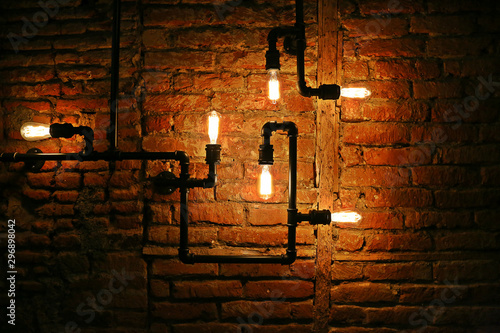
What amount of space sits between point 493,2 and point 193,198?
2117 millimetres

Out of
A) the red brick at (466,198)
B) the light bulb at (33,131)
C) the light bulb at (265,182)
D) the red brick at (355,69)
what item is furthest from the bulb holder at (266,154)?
the light bulb at (33,131)

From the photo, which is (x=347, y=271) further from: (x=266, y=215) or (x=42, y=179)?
(x=42, y=179)

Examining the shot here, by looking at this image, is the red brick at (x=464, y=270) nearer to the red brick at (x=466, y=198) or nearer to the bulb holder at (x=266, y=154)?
the red brick at (x=466, y=198)

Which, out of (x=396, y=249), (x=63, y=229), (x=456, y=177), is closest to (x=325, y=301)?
(x=396, y=249)

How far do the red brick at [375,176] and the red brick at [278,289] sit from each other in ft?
2.14

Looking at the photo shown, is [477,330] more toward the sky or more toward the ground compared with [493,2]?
more toward the ground

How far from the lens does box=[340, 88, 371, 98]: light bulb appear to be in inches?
65.9

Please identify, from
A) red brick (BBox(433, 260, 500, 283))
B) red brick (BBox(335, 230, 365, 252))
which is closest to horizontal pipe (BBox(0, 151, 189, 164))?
red brick (BBox(335, 230, 365, 252))

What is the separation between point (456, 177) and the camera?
1.70 m

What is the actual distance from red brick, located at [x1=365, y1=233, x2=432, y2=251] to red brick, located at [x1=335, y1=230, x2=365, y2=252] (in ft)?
0.14

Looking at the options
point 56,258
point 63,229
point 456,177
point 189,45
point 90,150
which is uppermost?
point 189,45

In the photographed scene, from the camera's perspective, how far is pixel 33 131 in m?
1.67

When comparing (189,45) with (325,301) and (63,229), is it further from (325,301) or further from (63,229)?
(325,301)

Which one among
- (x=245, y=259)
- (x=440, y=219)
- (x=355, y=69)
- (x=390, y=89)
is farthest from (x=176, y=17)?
(x=440, y=219)
